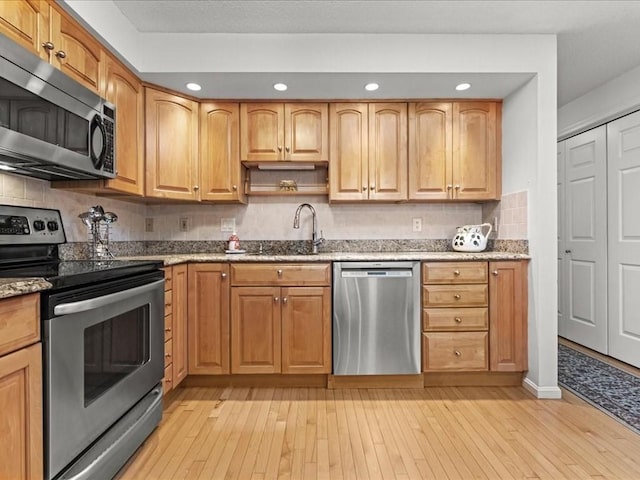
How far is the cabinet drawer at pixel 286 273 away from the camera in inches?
96.7

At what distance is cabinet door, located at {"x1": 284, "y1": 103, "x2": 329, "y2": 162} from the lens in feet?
9.14

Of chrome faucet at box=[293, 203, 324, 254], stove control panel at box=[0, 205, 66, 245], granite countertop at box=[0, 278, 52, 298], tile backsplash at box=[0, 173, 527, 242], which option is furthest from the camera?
tile backsplash at box=[0, 173, 527, 242]

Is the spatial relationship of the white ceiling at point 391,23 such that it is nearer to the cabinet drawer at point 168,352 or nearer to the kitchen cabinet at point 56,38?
the kitchen cabinet at point 56,38

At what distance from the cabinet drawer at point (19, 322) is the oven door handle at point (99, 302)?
0.07m

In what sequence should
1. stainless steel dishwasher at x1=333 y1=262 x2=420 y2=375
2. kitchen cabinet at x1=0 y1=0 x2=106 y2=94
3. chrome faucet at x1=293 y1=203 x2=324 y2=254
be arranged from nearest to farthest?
kitchen cabinet at x1=0 y1=0 x2=106 y2=94
stainless steel dishwasher at x1=333 y1=262 x2=420 y2=375
chrome faucet at x1=293 y1=203 x2=324 y2=254

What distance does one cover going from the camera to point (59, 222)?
2.08 metres

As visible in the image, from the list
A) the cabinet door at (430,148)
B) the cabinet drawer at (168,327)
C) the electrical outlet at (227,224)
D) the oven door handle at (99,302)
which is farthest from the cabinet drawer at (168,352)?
the cabinet door at (430,148)

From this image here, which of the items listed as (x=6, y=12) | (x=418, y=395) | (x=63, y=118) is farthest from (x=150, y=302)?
(x=418, y=395)

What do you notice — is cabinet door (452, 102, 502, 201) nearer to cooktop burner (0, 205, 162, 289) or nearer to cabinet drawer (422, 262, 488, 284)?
cabinet drawer (422, 262, 488, 284)

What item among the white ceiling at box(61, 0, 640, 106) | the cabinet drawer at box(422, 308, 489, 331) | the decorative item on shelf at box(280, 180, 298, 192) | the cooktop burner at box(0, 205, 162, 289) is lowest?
→ the cabinet drawer at box(422, 308, 489, 331)

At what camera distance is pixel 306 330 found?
8.09 ft

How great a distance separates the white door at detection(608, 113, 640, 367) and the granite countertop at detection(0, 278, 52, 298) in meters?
3.76

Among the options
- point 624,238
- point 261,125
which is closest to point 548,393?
point 624,238

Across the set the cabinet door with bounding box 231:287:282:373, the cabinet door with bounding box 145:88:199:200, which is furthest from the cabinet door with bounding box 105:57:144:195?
the cabinet door with bounding box 231:287:282:373
